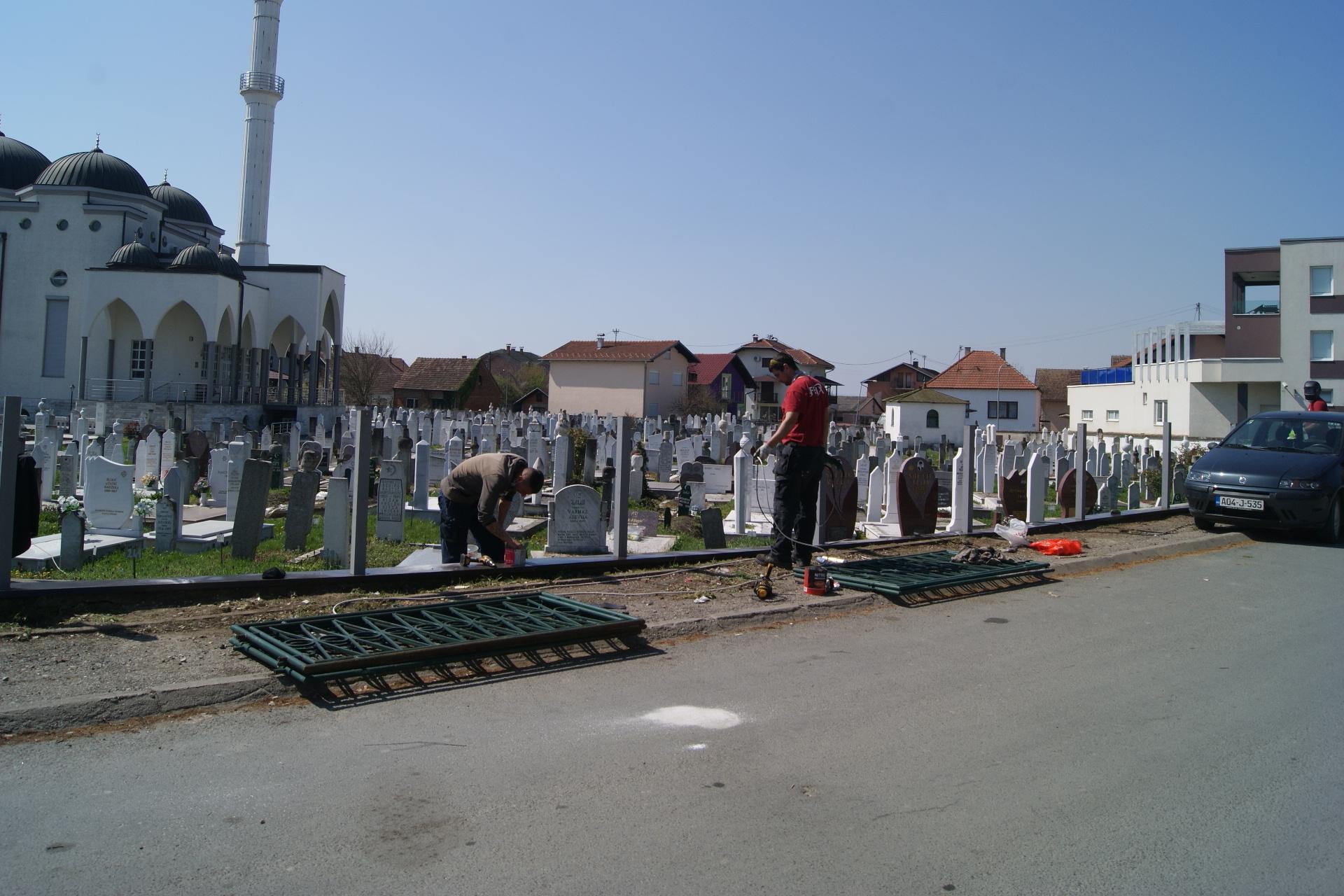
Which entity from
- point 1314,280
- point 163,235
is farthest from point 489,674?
point 163,235

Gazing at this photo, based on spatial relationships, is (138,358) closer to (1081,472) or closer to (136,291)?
(136,291)

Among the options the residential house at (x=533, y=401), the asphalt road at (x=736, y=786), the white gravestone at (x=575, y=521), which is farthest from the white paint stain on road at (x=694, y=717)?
the residential house at (x=533, y=401)

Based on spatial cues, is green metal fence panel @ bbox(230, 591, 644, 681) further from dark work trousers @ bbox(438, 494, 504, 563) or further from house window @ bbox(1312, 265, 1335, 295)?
house window @ bbox(1312, 265, 1335, 295)

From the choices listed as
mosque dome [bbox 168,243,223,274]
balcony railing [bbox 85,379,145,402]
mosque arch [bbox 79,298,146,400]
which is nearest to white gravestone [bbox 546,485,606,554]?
mosque dome [bbox 168,243,223,274]

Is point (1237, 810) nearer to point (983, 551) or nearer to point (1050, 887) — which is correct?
point (1050, 887)

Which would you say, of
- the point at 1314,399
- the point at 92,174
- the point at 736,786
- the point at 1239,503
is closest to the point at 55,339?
the point at 92,174

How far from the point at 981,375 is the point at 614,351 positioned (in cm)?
2470

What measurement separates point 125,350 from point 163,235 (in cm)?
713

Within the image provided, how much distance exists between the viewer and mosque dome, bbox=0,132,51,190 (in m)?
42.5

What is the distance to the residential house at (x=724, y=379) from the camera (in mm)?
66125

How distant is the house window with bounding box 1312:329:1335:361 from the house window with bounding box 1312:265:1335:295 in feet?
5.15

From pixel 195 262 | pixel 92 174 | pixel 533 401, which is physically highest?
pixel 92 174

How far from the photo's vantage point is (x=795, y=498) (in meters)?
8.34

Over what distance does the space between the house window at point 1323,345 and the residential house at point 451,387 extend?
166 feet
